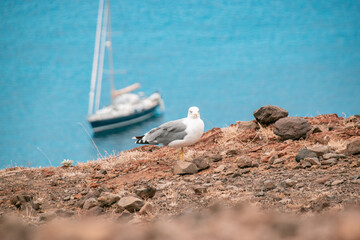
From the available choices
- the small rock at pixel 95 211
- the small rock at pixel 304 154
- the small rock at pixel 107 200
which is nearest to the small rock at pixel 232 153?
the small rock at pixel 304 154

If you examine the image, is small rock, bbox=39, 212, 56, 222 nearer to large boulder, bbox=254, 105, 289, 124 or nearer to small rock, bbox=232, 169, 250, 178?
small rock, bbox=232, 169, 250, 178

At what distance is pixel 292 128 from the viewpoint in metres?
7.58

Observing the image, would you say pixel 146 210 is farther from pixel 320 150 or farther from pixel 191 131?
pixel 320 150

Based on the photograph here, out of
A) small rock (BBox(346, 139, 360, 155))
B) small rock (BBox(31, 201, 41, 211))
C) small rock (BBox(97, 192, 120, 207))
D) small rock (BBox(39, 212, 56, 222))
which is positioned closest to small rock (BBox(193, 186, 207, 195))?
small rock (BBox(97, 192, 120, 207))

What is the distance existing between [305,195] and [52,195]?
11.6 ft

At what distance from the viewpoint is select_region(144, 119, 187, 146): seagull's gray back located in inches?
279

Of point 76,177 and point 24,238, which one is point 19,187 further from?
point 24,238

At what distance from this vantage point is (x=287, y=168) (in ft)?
20.4

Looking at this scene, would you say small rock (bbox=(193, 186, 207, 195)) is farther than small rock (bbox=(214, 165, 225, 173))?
No

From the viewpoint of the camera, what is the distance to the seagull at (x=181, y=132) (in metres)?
7.02

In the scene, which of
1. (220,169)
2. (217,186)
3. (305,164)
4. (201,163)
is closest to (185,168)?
(201,163)

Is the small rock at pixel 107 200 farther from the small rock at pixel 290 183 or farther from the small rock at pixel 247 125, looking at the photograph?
the small rock at pixel 247 125

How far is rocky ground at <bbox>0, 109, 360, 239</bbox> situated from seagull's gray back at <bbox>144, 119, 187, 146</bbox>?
44 cm

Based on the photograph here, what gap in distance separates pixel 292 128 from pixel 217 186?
2456 mm
